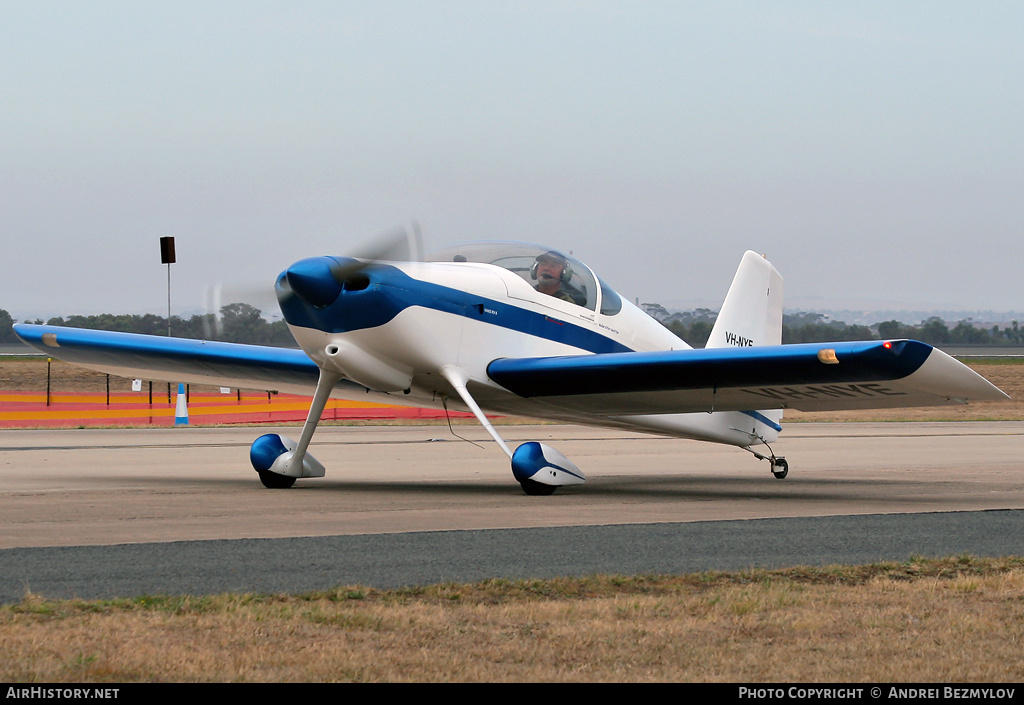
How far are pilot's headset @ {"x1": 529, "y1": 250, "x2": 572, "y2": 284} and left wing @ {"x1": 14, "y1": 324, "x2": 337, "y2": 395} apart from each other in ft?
9.93

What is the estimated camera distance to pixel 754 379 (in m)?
10.5

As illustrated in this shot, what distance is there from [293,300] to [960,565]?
6205 mm

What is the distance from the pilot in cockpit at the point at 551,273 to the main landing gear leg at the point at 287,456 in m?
2.35

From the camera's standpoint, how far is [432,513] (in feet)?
28.8

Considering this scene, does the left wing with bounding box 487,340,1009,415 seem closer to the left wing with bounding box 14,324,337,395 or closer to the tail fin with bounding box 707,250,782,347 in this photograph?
the tail fin with bounding box 707,250,782,347

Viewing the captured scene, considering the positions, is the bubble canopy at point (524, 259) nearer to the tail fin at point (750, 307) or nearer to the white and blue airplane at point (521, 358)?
the white and blue airplane at point (521, 358)

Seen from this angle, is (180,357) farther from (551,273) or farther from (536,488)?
(536,488)

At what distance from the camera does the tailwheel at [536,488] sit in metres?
10.5

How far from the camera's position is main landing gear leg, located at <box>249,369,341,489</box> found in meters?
11.1

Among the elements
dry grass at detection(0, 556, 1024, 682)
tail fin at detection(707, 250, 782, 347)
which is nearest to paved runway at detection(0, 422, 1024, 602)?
dry grass at detection(0, 556, 1024, 682)

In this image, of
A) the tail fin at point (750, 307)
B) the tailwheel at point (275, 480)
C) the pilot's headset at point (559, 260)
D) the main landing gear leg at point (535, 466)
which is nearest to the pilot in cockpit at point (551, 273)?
the pilot's headset at point (559, 260)

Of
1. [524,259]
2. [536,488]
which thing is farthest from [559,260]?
[536,488]

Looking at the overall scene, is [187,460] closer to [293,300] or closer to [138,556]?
[293,300]

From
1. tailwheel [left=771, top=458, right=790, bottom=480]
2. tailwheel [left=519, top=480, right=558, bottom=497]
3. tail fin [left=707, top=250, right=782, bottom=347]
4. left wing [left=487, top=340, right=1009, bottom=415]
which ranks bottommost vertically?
tailwheel [left=771, top=458, right=790, bottom=480]
